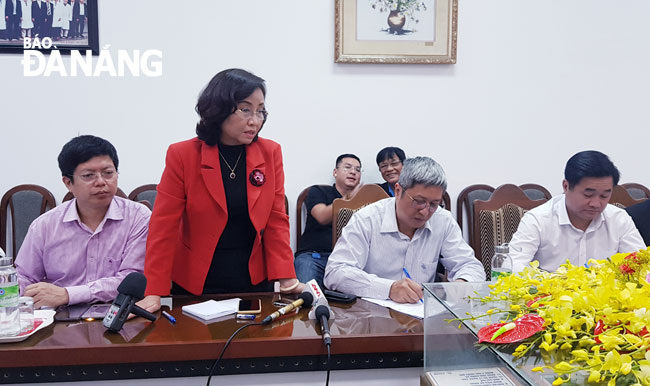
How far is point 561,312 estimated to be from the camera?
77 centimetres

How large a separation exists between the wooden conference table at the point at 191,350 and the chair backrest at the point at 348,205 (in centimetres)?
110

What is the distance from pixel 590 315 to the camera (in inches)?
30.0

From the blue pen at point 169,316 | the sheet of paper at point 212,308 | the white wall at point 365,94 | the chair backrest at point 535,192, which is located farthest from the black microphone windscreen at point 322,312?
the chair backrest at point 535,192

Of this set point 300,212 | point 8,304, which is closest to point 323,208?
point 300,212

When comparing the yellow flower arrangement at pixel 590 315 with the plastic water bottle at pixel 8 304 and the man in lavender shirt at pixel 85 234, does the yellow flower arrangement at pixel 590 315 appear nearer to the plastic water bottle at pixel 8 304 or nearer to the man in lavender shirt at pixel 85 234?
the plastic water bottle at pixel 8 304

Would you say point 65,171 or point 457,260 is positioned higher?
point 65,171

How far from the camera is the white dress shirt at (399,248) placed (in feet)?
6.04

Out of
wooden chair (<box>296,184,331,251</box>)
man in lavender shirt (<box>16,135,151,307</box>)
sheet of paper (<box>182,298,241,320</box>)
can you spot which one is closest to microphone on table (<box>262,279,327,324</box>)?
sheet of paper (<box>182,298,241,320</box>)

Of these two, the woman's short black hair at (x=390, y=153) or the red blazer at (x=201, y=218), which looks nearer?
the red blazer at (x=201, y=218)

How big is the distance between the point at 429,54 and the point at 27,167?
266cm

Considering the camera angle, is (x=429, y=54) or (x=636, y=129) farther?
(x=636, y=129)

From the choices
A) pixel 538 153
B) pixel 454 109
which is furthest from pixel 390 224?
pixel 538 153

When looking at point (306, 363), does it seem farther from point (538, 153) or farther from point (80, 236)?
point (538, 153)

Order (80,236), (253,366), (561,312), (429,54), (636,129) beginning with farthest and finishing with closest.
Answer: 1. (636,129)
2. (429,54)
3. (80,236)
4. (253,366)
5. (561,312)
